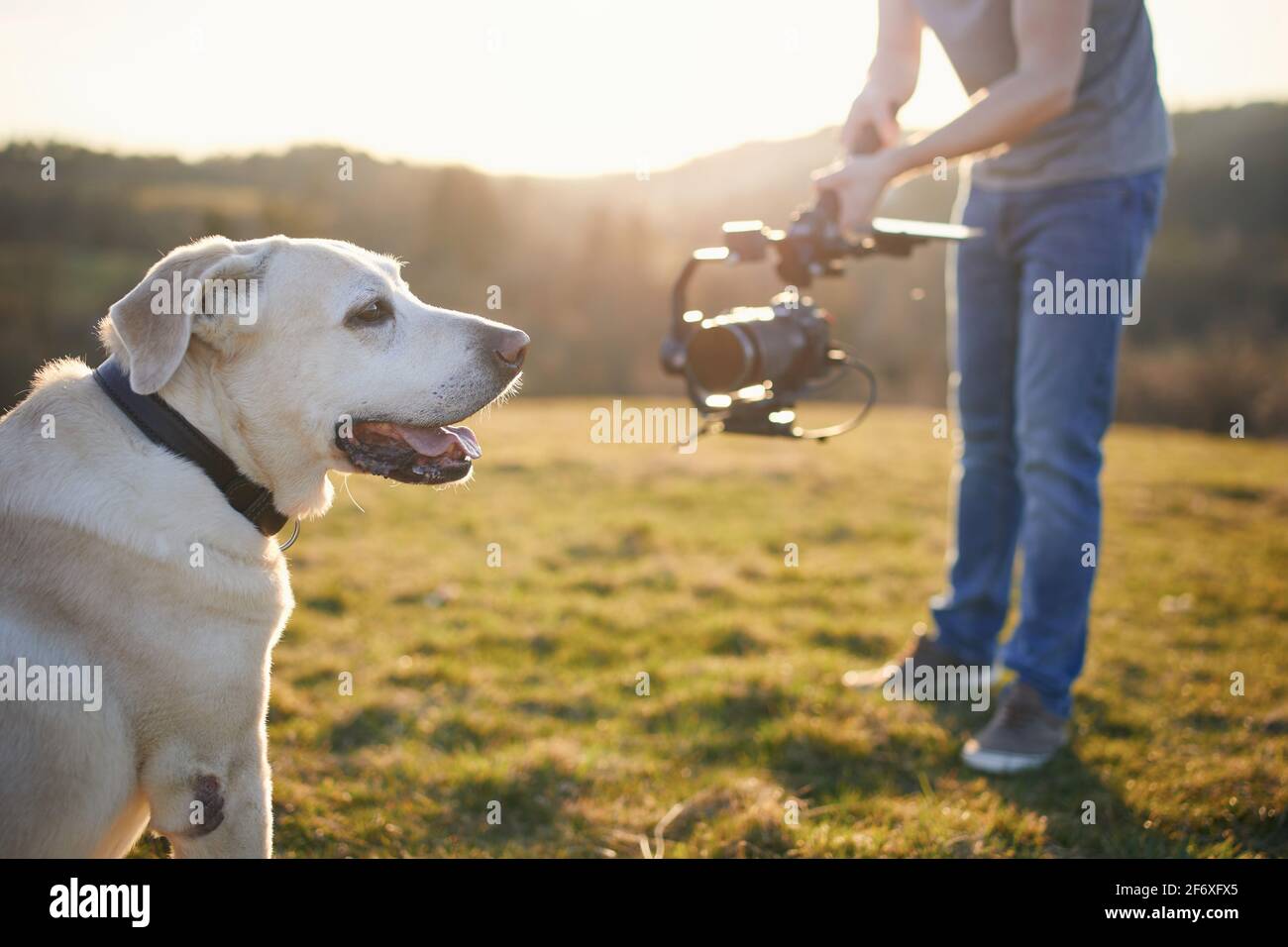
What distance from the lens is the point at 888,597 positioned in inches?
237

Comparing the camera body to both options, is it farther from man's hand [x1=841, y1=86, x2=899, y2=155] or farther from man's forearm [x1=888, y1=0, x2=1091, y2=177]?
man's hand [x1=841, y1=86, x2=899, y2=155]

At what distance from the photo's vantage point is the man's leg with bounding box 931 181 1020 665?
3916 millimetres

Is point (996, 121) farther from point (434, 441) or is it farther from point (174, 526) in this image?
point (174, 526)

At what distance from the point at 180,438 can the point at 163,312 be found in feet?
1.03

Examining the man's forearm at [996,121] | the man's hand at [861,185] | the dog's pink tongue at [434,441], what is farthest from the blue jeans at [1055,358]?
the dog's pink tongue at [434,441]

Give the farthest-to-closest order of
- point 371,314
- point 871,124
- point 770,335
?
point 871,124
point 770,335
point 371,314

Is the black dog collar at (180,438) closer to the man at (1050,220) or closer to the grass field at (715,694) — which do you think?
the grass field at (715,694)

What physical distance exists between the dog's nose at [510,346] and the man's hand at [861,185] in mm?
1365

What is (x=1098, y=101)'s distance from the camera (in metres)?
3.44

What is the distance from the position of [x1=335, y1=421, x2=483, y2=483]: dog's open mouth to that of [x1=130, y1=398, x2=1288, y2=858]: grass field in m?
1.22

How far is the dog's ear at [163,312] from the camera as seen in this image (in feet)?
7.29

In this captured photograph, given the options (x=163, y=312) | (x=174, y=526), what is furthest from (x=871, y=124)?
(x=174, y=526)
